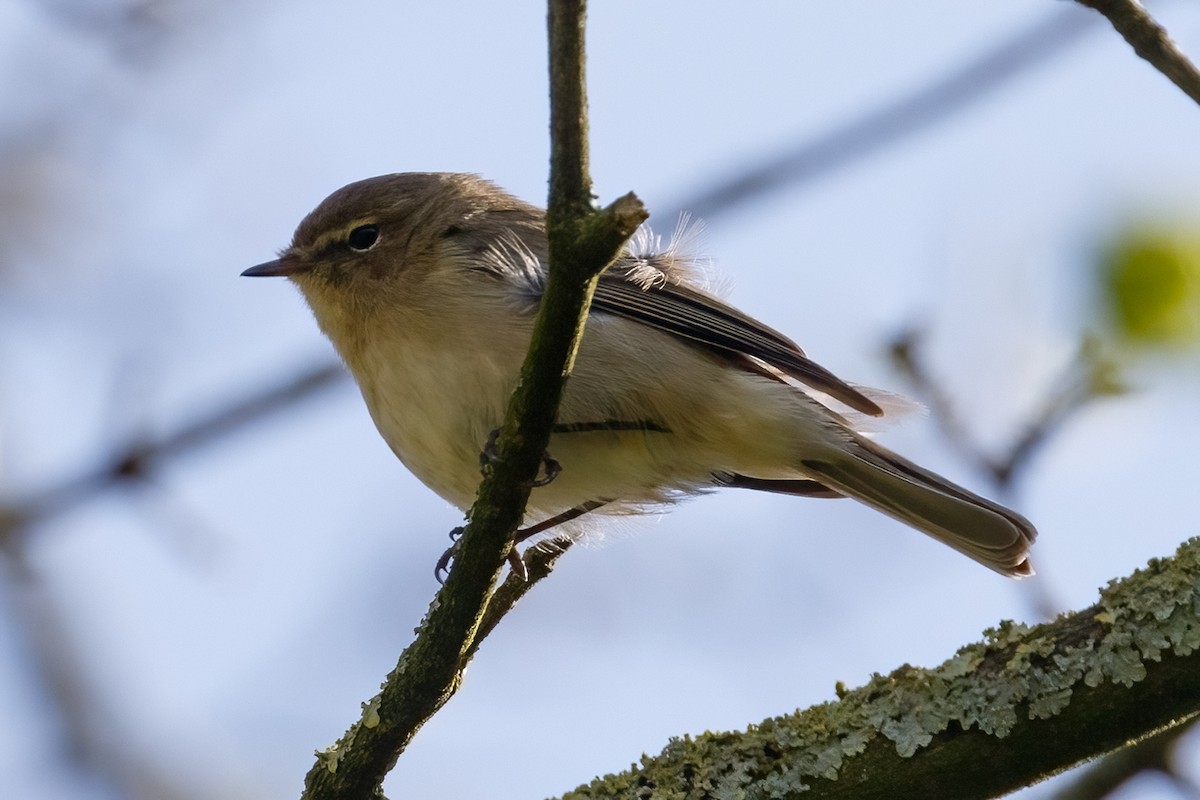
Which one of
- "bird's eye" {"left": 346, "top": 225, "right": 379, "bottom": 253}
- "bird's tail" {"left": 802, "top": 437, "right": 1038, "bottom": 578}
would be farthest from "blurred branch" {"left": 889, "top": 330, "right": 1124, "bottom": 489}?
"bird's eye" {"left": 346, "top": 225, "right": 379, "bottom": 253}

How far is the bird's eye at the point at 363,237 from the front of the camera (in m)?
5.38

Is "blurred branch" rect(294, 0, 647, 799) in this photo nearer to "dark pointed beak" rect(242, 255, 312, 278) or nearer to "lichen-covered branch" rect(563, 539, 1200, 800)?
"lichen-covered branch" rect(563, 539, 1200, 800)

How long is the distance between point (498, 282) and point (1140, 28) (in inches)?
99.0

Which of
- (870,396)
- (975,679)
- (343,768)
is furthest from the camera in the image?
(870,396)

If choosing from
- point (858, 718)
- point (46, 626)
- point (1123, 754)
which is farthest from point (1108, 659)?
point (46, 626)

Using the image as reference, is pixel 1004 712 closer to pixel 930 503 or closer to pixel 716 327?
pixel 930 503

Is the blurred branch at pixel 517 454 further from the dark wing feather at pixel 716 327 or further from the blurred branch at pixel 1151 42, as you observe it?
the dark wing feather at pixel 716 327

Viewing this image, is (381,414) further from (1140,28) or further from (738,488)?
(1140,28)

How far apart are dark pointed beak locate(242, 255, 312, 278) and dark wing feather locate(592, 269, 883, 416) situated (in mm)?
1423

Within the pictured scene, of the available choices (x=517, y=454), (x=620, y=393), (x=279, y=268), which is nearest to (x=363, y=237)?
(x=279, y=268)

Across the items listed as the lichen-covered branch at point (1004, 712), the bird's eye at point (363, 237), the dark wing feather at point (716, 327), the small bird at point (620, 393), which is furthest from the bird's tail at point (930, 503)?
the bird's eye at point (363, 237)

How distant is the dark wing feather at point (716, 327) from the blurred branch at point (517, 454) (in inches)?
52.1

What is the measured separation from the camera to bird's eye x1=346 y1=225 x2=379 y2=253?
212 inches

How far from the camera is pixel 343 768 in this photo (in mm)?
3523
